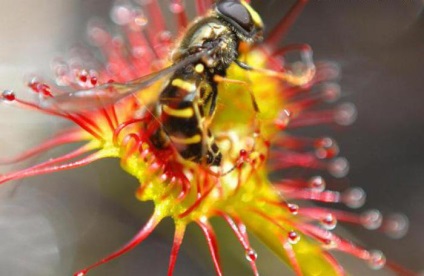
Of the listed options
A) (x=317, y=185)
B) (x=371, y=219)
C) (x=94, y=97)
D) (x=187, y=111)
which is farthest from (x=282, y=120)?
(x=94, y=97)

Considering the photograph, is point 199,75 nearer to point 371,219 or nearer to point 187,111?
point 187,111

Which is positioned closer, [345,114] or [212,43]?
[212,43]

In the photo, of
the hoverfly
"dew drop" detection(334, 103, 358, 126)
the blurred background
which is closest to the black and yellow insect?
the hoverfly

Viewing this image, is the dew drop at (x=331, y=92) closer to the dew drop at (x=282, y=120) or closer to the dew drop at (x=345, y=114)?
the dew drop at (x=345, y=114)

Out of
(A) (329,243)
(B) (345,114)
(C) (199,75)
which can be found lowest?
(A) (329,243)

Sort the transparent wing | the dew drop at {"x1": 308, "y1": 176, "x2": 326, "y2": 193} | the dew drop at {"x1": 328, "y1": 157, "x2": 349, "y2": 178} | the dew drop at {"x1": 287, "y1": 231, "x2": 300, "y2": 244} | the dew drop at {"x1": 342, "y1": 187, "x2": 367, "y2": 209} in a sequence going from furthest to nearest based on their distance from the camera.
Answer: the dew drop at {"x1": 328, "y1": 157, "x2": 349, "y2": 178}
the dew drop at {"x1": 342, "y1": 187, "x2": 367, "y2": 209}
the dew drop at {"x1": 308, "y1": 176, "x2": 326, "y2": 193}
the dew drop at {"x1": 287, "y1": 231, "x2": 300, "y2": 244}
the transparent wing

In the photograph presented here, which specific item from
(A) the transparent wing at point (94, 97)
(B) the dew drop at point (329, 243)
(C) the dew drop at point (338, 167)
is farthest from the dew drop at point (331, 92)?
(A) the transparent wing at point (94, 97)

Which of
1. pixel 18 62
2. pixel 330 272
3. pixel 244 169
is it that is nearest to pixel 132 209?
pixel 244 169

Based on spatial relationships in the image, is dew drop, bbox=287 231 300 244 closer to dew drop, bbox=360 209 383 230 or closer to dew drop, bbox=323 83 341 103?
dew drop, bbox=360 209 383 230
